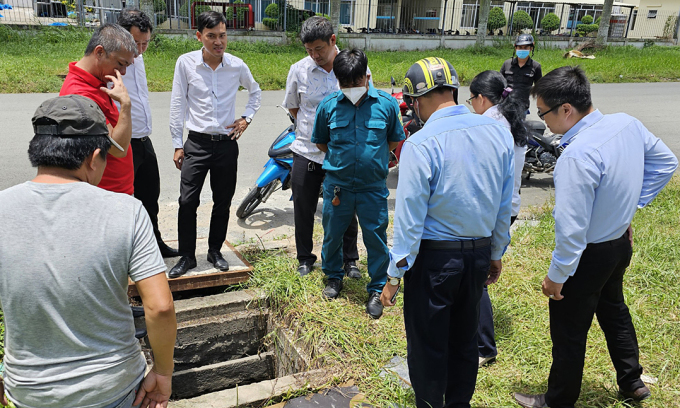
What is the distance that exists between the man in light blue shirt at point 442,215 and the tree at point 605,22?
946 inches

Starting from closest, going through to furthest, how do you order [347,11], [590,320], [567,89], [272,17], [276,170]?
[567,89] → [590,320] → [276,170] → [272,17] → [347,11]

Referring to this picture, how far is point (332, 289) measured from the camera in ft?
12.7

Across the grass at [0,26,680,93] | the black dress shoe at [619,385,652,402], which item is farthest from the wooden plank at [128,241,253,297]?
the grass at [0,26,680,93]

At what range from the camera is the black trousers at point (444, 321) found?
240 cm

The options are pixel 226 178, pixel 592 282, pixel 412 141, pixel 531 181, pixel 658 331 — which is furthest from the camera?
pixel 531 181

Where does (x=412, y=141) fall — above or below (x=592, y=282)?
above

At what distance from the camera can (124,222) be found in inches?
66.1

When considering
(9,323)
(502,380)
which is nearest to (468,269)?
(502,380)

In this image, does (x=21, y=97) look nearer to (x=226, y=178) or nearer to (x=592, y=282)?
(x=226, y=178)

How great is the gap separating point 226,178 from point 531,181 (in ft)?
16.9

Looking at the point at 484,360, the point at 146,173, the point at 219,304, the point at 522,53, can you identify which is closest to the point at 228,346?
the point at 219,304

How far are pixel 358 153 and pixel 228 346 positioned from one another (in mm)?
1739

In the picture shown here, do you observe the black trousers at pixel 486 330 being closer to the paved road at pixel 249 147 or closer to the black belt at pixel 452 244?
the black belt at pixel 452 244

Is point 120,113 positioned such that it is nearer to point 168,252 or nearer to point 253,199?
point 168,252
